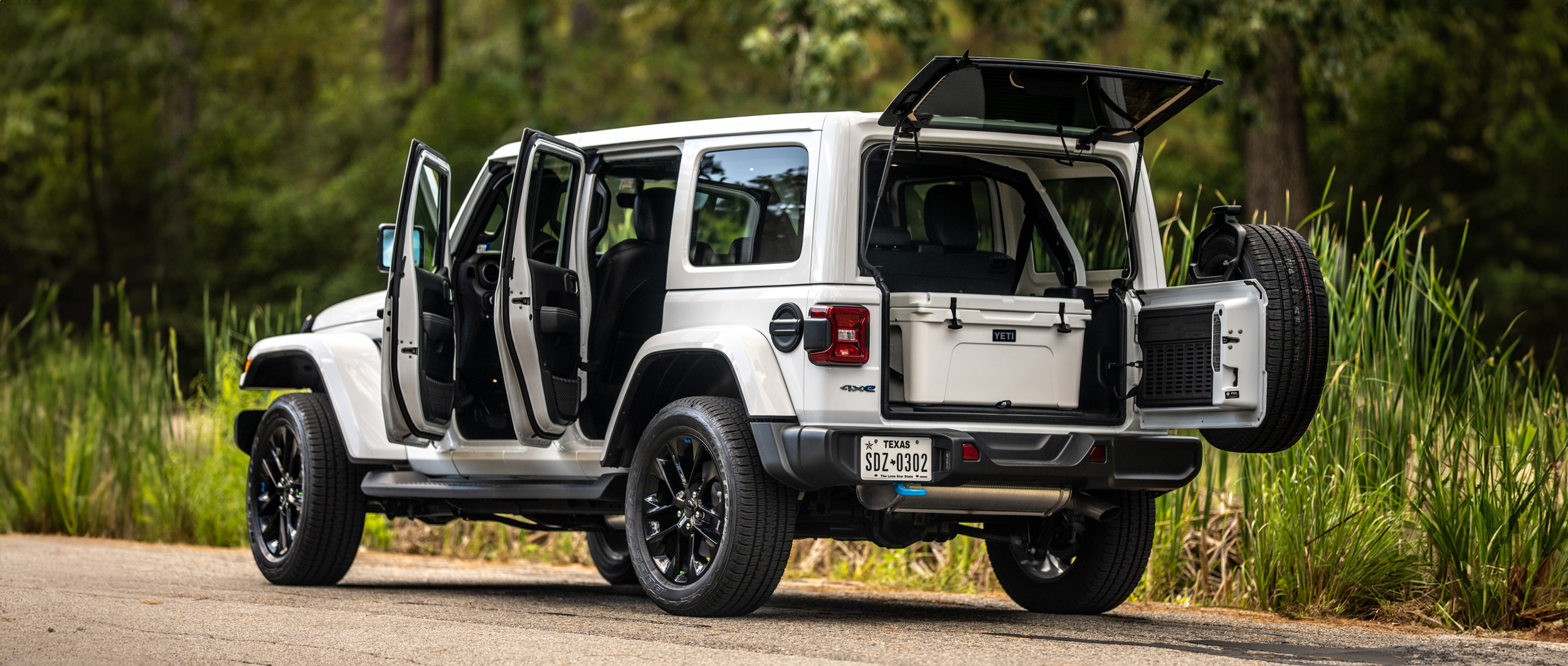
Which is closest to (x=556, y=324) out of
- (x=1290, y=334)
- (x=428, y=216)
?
(x=428, y=216)

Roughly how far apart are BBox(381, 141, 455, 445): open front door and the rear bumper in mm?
1923

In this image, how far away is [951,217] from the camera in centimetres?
696

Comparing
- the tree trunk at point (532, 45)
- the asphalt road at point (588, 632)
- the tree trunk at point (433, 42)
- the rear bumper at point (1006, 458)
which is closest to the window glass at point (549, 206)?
the rear bumper at point (1006, 458)

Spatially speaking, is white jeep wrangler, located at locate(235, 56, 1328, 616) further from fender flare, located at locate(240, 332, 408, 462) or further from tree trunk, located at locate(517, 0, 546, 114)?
tree trunk, located at locate(517, 0, 546, 114)

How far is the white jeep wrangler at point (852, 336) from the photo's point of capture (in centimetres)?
625

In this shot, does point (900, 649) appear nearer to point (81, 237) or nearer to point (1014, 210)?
point (1014, 210)

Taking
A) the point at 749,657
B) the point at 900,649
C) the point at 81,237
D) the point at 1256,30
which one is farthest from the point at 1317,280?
the point at 81,237

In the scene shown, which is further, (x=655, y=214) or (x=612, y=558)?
(x=612, y=558)

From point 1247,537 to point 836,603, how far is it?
191 cm

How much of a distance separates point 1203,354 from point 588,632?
2.54m

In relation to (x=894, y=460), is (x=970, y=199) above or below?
above

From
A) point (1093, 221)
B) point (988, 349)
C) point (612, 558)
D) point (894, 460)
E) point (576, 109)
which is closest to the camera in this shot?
point (894, 460)

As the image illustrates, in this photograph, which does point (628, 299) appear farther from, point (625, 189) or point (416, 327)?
point (416, 327)

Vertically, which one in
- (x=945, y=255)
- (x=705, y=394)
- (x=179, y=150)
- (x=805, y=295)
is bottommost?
(x=705, y=394)
